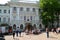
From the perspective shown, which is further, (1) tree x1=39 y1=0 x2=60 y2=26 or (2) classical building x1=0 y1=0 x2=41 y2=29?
(2) classical building x1=0 y1=0 x2=41 y2=29

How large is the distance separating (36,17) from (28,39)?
33.5 m

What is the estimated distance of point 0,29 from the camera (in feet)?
178

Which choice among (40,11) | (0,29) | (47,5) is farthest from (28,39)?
(40,11)

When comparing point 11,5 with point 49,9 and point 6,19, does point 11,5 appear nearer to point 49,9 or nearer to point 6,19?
point 6,19

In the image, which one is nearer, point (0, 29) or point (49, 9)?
point (0, 29)

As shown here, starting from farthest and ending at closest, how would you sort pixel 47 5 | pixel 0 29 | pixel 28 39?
pixel 47 5
pixel 0 29
pixel 28 39

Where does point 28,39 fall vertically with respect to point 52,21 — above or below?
above

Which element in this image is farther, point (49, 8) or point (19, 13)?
point (19, 13)

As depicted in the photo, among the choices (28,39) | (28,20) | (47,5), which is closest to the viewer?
(28,39)

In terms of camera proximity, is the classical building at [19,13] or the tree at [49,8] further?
the classical building at [19,13]

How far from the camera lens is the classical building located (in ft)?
220

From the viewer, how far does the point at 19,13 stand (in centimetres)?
6769

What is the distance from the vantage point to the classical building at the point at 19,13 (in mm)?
66938

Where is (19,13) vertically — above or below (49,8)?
below
